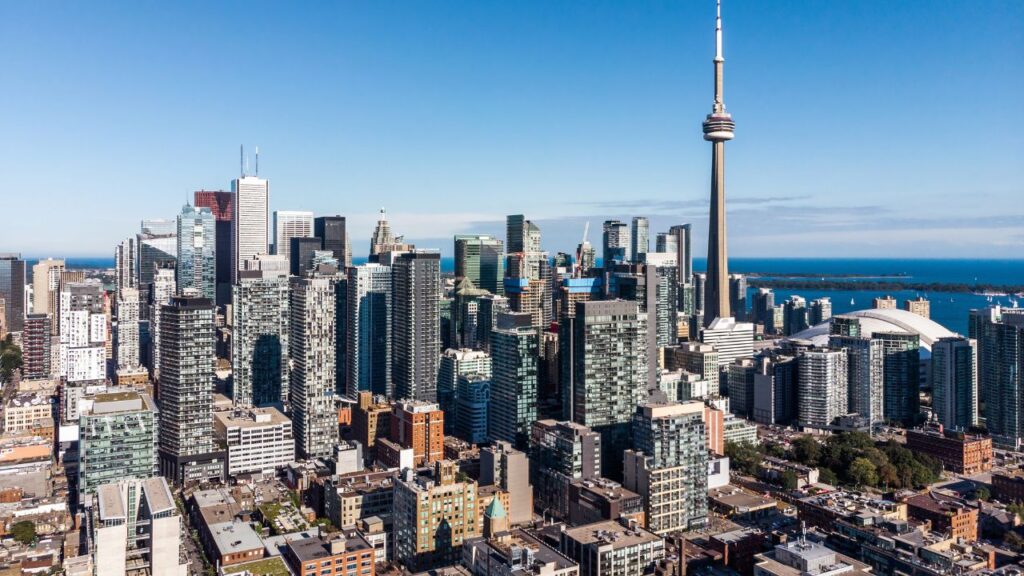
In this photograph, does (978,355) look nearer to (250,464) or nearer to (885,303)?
(885,303)


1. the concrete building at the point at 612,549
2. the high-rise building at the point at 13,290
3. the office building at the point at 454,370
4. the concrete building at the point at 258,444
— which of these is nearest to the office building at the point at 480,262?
the office building at the point at 454,370

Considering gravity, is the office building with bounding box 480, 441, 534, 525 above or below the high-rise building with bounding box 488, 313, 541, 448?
below

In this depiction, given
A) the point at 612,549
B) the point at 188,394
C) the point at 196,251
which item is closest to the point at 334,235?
the point at 196,251

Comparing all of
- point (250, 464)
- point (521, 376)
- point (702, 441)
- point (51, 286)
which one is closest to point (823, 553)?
point (702, 441)

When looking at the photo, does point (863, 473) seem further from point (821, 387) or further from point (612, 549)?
point (612, 549)

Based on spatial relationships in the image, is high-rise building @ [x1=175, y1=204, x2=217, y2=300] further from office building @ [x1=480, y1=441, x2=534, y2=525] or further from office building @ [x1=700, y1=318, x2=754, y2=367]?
office building @ [x1=480, y1=441, x2=534, y2=525]

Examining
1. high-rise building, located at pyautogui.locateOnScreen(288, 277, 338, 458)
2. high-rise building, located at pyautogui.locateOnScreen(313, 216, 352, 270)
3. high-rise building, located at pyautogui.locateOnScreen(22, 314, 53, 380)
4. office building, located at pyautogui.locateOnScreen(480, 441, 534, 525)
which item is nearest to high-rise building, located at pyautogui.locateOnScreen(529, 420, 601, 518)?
office building, located at pyautogui.locateOnScreen(480, 441, 534, 525)
